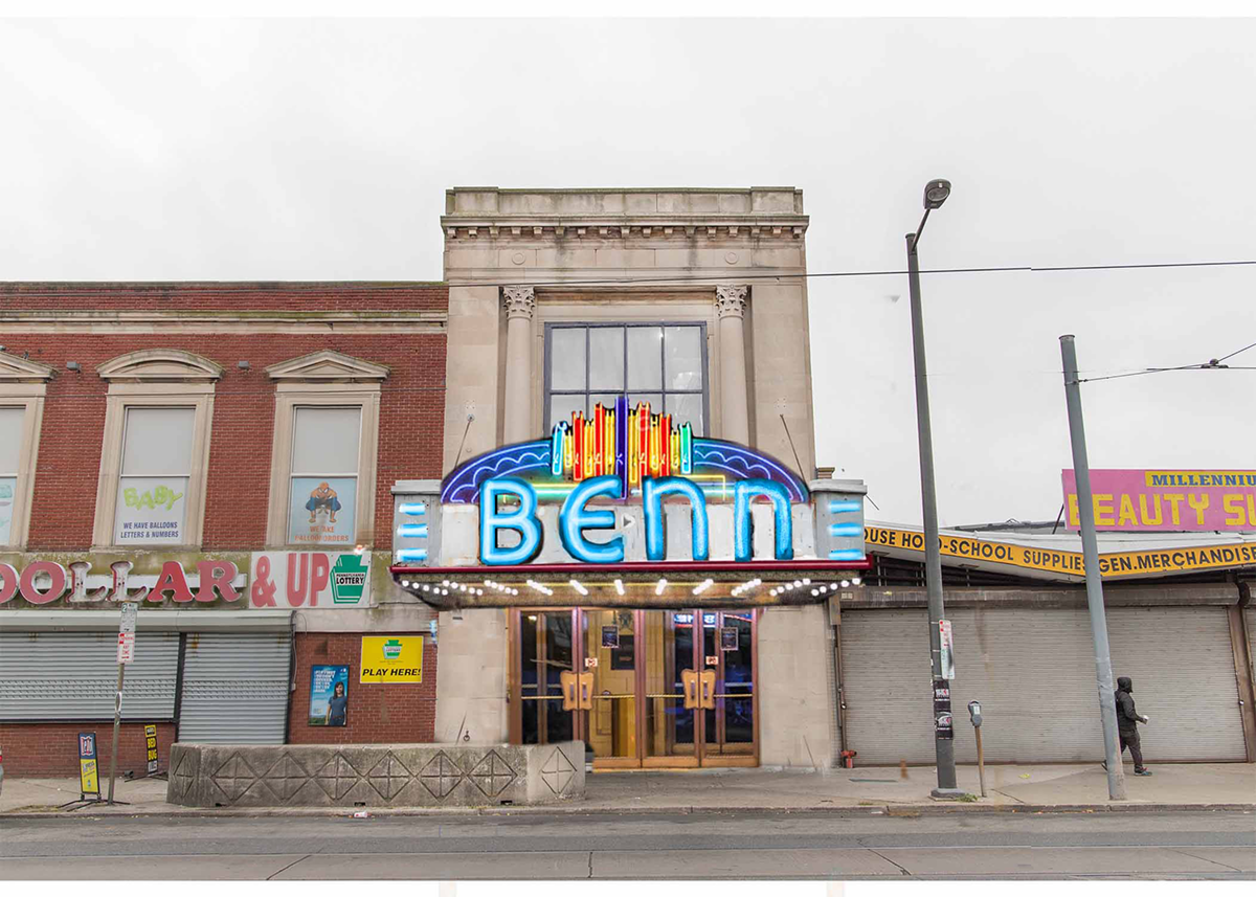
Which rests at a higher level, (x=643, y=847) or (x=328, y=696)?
(x=328, y=696)

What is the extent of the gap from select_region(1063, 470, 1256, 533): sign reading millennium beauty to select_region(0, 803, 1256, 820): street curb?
11.2 meters

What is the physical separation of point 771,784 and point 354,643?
28.2ft

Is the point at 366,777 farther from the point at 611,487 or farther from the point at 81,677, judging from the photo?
the point at 81,677

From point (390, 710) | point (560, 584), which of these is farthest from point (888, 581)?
point (390, 710)

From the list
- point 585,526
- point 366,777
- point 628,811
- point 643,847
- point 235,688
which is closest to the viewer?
point 643,847

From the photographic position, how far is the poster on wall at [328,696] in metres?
19.5

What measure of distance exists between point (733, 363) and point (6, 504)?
15452mm

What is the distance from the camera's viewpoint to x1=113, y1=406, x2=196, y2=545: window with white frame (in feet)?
66.3

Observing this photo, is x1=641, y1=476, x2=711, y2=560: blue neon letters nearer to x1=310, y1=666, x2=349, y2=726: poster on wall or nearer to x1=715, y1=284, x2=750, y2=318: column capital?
x1=715, y1=284, x2=750, y2=318: column capital

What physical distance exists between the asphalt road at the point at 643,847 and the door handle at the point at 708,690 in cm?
514

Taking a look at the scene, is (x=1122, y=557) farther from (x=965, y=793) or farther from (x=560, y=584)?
(x=560, y=584)

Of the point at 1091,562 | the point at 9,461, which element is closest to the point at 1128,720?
the point at 1091,562

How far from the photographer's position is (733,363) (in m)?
20.7

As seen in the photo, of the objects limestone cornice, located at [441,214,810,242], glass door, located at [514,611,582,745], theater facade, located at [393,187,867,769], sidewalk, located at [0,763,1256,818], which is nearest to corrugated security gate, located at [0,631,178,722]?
sidewalk, located at [0,763,1256,818]
